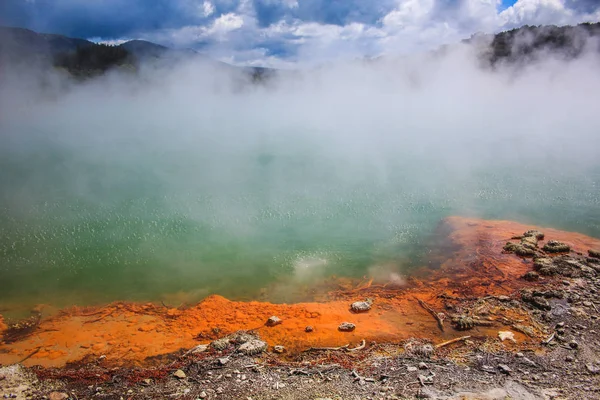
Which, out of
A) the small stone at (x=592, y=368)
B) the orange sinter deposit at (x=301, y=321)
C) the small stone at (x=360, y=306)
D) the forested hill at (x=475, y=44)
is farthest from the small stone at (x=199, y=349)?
the forested hill at (x=475, y=44)

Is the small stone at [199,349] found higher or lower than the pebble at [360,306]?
higher

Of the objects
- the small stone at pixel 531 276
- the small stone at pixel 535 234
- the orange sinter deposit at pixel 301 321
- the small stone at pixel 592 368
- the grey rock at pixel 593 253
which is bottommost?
the orange sinter deposit at pixel 301 321

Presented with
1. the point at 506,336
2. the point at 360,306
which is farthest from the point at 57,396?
the point at 506,336

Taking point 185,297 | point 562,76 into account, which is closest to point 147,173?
point 185,297

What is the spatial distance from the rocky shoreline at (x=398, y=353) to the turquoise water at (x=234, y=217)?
130 cm

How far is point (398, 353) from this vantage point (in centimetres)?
484

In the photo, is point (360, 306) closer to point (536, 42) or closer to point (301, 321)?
point (301, 321)

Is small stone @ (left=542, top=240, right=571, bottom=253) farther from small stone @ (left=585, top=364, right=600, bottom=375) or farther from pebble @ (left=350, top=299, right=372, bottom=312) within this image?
pebble @ (left=350, top=299, right=372, bottom=312)

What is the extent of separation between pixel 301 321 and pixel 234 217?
16.5ft

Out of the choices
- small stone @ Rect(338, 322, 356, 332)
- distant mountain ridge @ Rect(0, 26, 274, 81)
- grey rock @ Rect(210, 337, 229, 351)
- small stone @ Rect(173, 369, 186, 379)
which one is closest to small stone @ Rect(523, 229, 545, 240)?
small stone @ Rect(338, 322, 356, 332)

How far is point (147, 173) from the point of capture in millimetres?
15070

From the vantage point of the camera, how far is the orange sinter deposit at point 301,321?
205 inches

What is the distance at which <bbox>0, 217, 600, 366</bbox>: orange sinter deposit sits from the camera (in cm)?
521

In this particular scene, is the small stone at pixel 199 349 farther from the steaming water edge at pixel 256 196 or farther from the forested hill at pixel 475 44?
the forested hill at pixel 475 44
